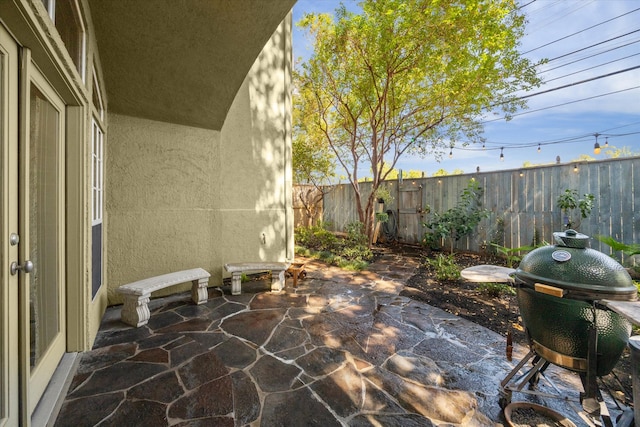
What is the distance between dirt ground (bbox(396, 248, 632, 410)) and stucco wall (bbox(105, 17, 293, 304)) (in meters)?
2.74

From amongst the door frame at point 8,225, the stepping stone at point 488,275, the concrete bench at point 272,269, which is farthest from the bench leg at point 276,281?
the door frame at point 8,225

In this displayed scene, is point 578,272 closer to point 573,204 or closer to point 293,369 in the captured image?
point 293,369

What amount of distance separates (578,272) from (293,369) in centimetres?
214

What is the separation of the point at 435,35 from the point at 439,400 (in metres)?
5.93

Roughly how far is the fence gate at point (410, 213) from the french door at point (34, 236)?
24.0ft

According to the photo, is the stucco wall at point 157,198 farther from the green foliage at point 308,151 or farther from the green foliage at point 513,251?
the green foliage at point 513,251

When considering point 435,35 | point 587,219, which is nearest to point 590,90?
point 587,219

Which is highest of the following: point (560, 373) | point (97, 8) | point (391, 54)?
point (391, 54)

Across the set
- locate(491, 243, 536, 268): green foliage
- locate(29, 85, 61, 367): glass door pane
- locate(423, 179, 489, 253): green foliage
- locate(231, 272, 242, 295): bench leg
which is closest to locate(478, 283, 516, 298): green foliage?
locate(491, 243, 536, 268): green foliage

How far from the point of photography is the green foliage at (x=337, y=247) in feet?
20.0

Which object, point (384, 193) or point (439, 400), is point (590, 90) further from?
point (439, 400)

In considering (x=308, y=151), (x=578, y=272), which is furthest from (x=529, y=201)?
(x=308, y=151)

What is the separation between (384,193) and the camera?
8062 mm

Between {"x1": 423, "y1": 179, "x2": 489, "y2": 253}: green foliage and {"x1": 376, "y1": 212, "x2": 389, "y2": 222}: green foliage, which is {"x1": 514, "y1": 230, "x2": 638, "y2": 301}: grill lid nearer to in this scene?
{"x1": 423, "y1": 179, "x2": 489, "y2": 253}: green foliage
